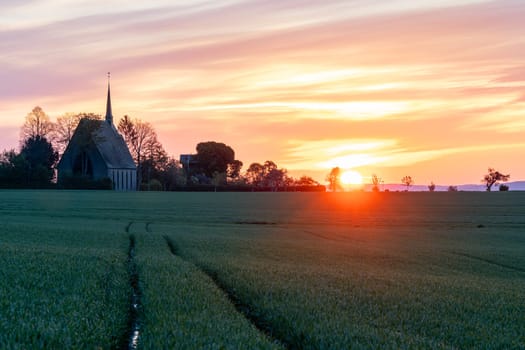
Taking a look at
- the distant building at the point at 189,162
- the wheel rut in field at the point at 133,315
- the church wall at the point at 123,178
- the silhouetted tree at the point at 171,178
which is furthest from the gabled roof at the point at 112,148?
the wheel rut in field at the point at 133,315

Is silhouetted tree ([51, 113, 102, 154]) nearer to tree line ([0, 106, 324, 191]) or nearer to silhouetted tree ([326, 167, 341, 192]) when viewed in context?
tree line ([0, 106, 324, 191])

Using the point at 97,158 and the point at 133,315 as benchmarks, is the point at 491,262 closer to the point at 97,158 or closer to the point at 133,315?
the point at 133,315

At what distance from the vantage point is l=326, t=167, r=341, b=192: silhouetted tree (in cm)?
12250

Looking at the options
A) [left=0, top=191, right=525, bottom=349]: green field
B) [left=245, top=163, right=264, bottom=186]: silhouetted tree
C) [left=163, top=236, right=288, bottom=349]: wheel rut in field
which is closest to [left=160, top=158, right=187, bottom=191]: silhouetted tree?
[left=245, top=163, right=264, bottom=186]: silhouetted tree

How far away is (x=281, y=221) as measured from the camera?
1179 inches

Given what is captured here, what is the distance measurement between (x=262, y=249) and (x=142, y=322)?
332 inches

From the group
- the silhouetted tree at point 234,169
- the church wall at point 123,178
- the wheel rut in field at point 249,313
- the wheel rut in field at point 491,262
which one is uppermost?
the silhouetted tree at point 234,169

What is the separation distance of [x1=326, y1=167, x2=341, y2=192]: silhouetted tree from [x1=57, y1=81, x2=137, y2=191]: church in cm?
4929

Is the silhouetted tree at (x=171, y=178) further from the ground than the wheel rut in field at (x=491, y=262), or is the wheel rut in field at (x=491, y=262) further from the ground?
the silhouetted tree at (x=171, y=178)

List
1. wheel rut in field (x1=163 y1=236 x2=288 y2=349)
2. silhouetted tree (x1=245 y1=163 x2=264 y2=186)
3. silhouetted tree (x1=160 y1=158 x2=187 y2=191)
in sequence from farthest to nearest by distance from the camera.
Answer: silhouetted tree (x1=245 y1=163 x2=264 y2=186)
silhouetted tree (x1=160 y1=158 x2=187 y2=191)
wheel rut in field (x1=163 y1=236 x2=288 y2=349)

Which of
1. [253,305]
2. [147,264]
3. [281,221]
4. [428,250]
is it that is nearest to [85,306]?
[253,305]

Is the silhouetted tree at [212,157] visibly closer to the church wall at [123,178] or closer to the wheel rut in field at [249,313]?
the church wall at [123,178]

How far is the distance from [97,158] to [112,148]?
594cm

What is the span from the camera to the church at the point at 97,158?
9712 cm
